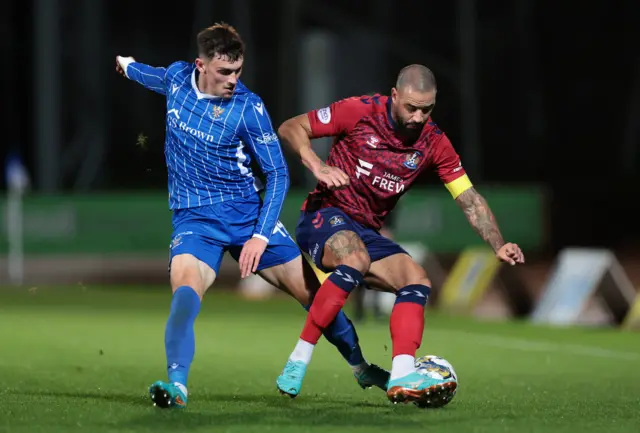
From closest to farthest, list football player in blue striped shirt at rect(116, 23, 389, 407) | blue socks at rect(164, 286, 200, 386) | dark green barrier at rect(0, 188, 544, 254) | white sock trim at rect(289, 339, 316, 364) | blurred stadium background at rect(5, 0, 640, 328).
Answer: blue socks at rect(164, 286, 200, 386)
football player in blue striped shirt at rect(116, 23, 389, 407)
white sock trim at rect(289, 339, 316, 364)
dark green barrier at rect(0, 188, 544, 254)
blurred stadium background at rect(5, 0, 640, 328)

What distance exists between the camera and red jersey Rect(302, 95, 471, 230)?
8336 millimetres

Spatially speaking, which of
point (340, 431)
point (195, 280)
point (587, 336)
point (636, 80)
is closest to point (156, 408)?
point (195, 280)

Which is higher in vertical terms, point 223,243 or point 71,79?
point 223,243

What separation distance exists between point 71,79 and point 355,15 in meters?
7.65

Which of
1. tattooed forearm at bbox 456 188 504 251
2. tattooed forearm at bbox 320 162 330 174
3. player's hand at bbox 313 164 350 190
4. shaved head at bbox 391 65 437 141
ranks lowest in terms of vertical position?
tattooed forearm at bbox 456 188 504 251

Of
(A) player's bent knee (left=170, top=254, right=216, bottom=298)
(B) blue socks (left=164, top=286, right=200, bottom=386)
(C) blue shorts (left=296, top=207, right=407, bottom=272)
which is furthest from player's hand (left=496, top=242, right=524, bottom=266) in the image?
(B) blue socks (left=164, top=286, right=200, bottom=386)

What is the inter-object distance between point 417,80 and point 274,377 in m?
2.99

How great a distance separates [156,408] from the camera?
24.6 ft

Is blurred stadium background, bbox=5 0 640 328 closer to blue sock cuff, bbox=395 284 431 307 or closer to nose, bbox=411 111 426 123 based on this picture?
blue sock cuff, bbox=395 284 431 307

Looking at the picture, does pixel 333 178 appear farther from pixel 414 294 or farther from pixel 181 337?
pixel 181 337

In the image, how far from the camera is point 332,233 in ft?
27.1

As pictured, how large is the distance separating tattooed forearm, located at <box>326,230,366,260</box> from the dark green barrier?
1718 centimetres

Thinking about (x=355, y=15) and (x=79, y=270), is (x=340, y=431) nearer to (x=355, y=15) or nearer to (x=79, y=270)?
(x=79, y=270)

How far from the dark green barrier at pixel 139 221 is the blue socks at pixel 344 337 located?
17064mm
